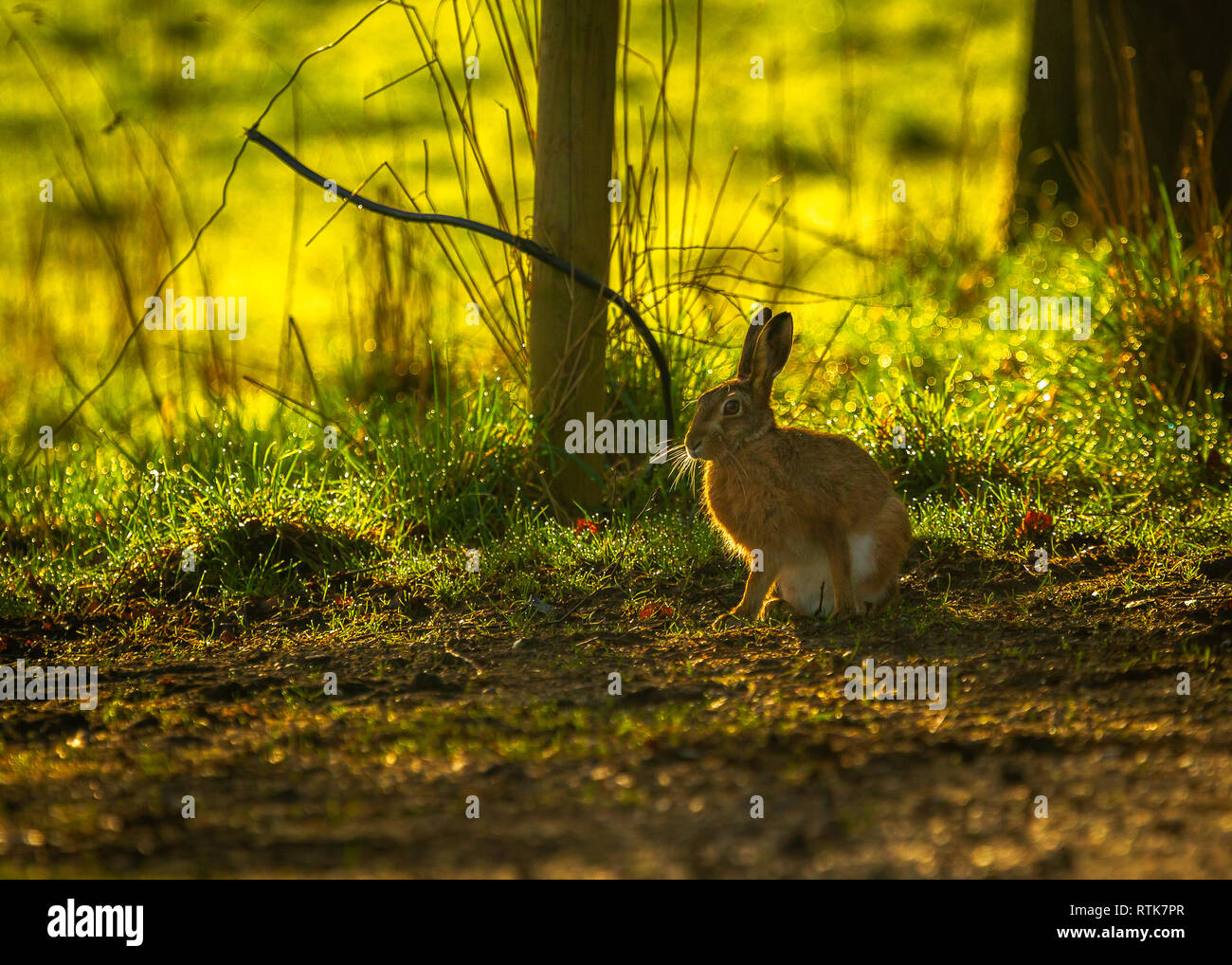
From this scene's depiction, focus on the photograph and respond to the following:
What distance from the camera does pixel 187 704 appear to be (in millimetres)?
3791

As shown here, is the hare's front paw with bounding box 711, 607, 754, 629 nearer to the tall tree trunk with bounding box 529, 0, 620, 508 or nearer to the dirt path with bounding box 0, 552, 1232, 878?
the dirt path with bounding box 0, 552, 1232, 878

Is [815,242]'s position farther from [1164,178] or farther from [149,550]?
[149,550]

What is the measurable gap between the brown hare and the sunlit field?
0.17 metres

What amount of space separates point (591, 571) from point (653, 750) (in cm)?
159

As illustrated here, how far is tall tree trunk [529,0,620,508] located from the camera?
203 inches

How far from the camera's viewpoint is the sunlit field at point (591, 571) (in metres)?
2.89

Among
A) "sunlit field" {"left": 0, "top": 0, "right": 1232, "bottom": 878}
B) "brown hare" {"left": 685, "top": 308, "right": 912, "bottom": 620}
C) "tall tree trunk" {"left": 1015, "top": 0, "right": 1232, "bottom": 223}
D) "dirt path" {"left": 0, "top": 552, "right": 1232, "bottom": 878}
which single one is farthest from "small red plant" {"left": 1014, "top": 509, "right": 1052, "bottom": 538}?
"tall tree trunk" {"left": 1015, "top": 0, "right": 1232, "bottom": 223}

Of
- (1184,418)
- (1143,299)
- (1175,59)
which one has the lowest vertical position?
(1184,418)

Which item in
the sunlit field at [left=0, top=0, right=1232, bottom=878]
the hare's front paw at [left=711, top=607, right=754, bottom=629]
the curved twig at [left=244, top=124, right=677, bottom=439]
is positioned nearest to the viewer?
the sunlit field at [left=0, top=0, right=1232, bottom=878]

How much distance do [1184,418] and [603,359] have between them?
2.38 metres

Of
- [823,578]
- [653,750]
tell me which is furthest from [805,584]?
[653,750]

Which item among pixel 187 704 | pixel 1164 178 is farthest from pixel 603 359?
pixel 1164 178

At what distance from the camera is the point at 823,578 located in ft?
14.9

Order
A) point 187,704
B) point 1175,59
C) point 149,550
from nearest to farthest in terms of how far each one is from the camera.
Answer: point 187,704 < point 149,550 < point 1175,59
